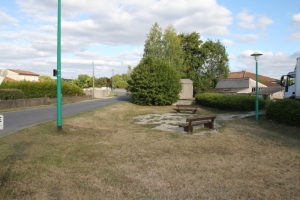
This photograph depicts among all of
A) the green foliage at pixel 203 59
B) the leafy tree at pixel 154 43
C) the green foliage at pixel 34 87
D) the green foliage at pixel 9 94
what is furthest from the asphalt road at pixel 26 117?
the green foliage at pixel 203 59

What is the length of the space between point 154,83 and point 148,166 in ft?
66.3

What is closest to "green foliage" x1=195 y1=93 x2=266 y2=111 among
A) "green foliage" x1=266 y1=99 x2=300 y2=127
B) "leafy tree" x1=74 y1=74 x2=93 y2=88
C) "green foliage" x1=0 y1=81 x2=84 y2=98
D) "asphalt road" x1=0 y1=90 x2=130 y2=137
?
"green foliage" x1=266 y1=99 x2=300 y2=127

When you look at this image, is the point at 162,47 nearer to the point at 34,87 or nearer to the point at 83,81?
the point at 34,87

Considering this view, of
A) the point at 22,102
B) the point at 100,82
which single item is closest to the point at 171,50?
the point at 22,102

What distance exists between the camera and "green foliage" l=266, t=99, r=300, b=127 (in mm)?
11265

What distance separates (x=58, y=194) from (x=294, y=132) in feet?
30.9

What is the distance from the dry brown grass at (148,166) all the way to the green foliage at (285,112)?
2621 mm

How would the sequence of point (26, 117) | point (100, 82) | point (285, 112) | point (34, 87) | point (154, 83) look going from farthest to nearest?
point (100, 82) < point (34, 87) < point (154, 83) < point (26, 117) < point (285, 112)

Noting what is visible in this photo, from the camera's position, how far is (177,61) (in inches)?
1619

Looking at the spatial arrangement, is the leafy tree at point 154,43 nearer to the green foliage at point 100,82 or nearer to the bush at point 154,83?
the bush at point 154,83

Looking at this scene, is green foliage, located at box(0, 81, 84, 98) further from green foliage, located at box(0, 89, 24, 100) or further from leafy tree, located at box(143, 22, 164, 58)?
leafy tree, located at box(143, 22, 164, 58)

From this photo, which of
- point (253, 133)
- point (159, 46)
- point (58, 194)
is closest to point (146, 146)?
point (58, 194)

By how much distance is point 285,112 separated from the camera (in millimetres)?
11828

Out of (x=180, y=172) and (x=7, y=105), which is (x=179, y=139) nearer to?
(x=180, y=172)
